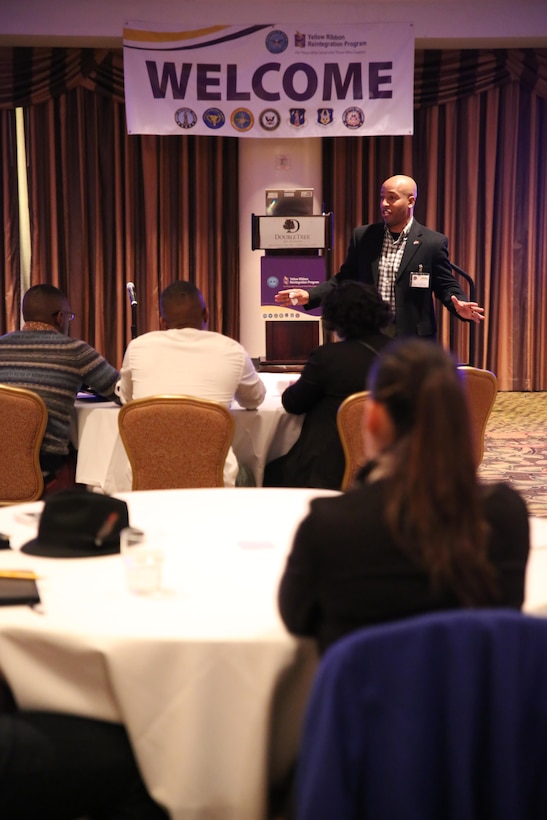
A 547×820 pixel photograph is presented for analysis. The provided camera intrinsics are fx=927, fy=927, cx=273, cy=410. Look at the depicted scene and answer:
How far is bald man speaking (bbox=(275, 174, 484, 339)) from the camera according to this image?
15.8 feet

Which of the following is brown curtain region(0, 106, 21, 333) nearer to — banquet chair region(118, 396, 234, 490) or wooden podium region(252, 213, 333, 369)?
wooden podium region(252, 213, 333, 369)

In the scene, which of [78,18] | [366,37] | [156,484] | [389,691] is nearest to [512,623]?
[389,691]

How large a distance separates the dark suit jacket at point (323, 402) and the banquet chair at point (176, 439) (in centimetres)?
38

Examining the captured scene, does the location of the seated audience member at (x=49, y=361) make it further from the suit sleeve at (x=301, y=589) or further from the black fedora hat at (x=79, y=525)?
the suit sleeve at (x=301, y=589)

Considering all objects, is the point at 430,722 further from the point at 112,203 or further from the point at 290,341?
the point at 112,203

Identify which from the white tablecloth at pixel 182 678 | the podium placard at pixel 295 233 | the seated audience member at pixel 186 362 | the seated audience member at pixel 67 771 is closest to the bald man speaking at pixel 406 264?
the podium placard at pixel 295 233

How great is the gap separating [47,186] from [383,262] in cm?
454

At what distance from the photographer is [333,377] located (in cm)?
352

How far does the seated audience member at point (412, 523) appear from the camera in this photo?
1290 mm

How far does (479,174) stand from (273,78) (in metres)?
2.20

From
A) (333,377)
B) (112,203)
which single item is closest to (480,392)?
(333,377)

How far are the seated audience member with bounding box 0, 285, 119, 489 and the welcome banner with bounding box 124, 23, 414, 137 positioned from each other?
437 centimetres

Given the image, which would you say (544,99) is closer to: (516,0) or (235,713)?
(516,0)

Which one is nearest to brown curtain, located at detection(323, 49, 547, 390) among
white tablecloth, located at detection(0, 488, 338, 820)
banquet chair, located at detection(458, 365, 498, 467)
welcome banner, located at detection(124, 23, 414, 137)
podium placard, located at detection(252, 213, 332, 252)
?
welcome banner, located at detection(124, 23, 414, 137)
